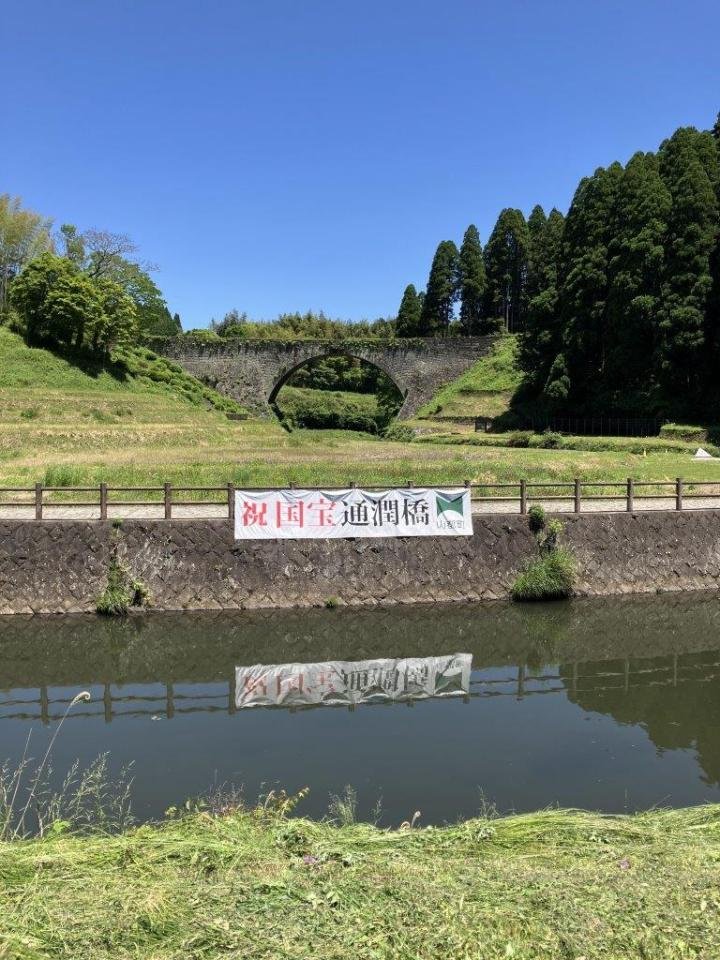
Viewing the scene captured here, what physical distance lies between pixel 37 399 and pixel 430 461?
2316 centimetres

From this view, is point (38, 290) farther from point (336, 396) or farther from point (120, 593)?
point (336, 396)

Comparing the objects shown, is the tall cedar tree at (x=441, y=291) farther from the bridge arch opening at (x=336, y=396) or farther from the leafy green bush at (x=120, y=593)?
the leafy green bush at (x=120, y=593)

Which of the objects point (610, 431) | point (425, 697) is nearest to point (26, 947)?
point (425, 697)

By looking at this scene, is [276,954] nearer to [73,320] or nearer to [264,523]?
[264,523]

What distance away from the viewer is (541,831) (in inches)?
275

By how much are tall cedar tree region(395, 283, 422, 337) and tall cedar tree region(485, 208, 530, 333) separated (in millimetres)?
10277

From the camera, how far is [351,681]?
12.9 m

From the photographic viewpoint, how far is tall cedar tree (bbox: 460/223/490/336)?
76.3 m

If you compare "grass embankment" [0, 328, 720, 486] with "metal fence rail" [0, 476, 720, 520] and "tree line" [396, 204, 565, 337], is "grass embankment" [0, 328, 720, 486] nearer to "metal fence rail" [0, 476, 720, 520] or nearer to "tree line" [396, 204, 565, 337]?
"metal fence rail" [0, 476, 720, 520]

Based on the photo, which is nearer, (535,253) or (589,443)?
(589,443)

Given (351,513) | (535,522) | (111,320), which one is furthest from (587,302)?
(351,513)

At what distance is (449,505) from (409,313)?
72.0 metres

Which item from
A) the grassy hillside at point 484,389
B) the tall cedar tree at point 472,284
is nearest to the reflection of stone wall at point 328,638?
the grassy hillside at point 484,389

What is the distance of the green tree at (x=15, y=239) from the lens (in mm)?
65875
